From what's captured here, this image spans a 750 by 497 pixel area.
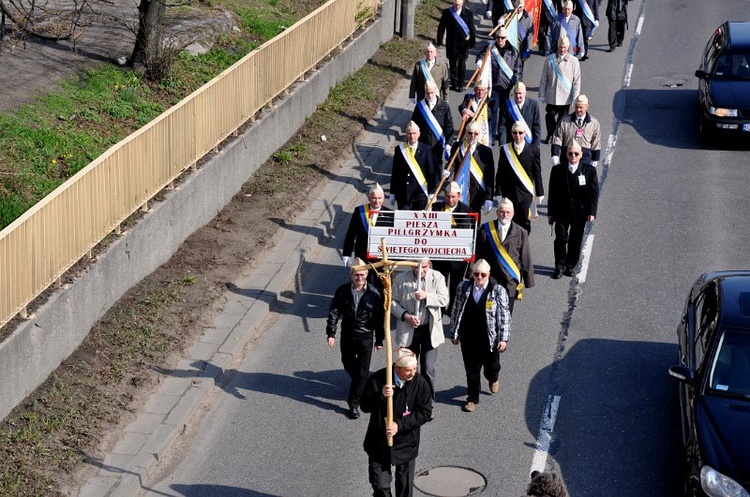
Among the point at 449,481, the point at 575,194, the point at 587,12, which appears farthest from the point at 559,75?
the point at 449,481

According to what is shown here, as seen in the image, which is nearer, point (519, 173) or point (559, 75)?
point (519, 173)

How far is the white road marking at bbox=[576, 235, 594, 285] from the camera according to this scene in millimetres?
15462

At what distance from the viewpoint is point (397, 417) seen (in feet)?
33.0

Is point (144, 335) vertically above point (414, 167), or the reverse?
point (414, 167)

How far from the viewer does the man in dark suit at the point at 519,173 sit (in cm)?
1556

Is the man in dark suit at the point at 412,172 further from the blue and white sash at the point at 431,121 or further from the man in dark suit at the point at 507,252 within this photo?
the man in dark suit at the point at 507,252

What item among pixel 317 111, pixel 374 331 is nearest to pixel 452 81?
pixel 317 111

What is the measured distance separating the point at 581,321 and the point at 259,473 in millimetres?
4599

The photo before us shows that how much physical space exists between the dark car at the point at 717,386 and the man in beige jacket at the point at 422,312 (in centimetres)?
231

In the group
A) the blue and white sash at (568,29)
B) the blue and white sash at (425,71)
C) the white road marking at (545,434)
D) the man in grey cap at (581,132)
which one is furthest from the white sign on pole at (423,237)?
the blue and white sash at (568,29)

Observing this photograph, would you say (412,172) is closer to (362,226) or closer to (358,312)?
(362,226)

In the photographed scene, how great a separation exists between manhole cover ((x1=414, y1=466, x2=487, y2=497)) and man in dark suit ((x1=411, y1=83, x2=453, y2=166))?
23.6ft

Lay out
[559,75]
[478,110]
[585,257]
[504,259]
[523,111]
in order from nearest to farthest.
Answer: [504,259] < [585,257] < [478,110] < [523,111] < [559,75]

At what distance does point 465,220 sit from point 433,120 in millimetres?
5130
